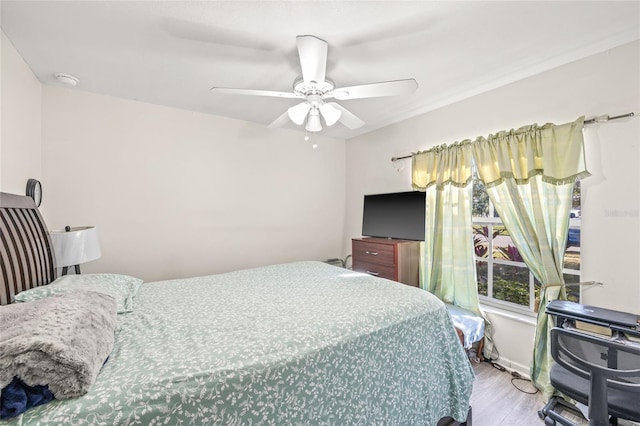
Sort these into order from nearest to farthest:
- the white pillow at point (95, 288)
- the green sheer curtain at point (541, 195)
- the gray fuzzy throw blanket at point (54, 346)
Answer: the gray fuzzy throw blanket at point (54, 346) < the white pillow at point (95, 288) < the green sheer curtain at point (541, 195)

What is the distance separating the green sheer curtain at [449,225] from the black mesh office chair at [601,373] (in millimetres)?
1136

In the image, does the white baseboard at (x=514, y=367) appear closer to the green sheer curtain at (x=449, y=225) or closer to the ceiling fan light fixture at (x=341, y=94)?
the green sheer curtain at (x=449, y=225)

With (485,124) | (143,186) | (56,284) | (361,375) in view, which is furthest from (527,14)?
(143,186)

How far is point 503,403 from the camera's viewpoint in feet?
6.49

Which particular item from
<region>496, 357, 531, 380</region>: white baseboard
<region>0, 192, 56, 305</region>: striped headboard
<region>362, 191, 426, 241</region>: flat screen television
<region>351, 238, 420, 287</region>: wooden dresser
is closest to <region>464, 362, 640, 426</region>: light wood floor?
<region>496, 357, 531, 380</region>: white baseboard

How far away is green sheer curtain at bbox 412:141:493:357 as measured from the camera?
2600 millimetres

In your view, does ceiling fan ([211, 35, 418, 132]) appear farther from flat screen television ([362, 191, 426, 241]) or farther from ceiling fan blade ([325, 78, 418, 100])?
flat screen television ([362, 191, 426, 241])

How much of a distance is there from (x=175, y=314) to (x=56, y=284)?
68cm

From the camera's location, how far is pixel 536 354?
2072 mm

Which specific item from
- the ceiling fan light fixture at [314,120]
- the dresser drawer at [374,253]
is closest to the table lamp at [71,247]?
the ceiling fan light fixture at [314,120]

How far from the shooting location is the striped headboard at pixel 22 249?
1.43 meters

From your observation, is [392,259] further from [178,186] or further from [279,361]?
[178,186]

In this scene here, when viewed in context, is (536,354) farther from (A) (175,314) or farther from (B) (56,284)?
(B) (56,284)

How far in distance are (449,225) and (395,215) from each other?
2.02ft
